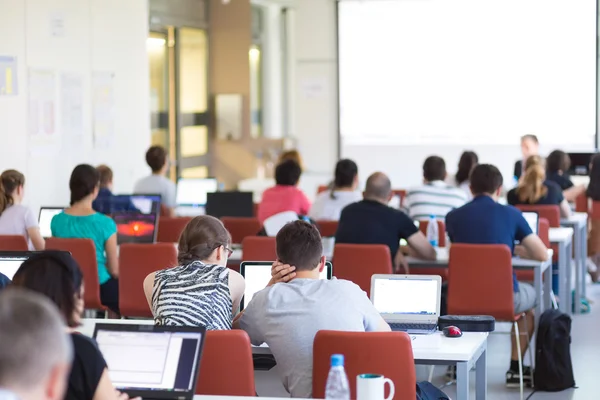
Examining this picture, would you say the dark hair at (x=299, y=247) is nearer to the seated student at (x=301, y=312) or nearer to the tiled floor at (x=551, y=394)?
the seated student at (x=301, y=312)

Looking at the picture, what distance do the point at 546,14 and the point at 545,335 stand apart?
6484 mm

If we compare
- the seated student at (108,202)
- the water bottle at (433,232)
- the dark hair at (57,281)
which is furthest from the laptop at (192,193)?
the dark hair at (57,281)

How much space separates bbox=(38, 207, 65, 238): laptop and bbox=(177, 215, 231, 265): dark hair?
3944 mm

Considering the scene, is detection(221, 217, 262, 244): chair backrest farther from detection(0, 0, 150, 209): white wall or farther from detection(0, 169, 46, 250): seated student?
detection(0, 0, 150, 209): white wall

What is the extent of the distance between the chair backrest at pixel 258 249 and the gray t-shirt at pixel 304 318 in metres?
2.70

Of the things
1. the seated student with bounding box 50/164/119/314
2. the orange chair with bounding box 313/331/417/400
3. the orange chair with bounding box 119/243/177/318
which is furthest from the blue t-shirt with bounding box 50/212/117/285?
the orange chair with bounding box 313/331/417/400

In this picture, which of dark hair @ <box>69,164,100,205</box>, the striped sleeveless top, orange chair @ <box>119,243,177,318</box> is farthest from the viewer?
dark hair @ <box>69,164,100,205</box>

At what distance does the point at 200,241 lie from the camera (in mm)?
4387

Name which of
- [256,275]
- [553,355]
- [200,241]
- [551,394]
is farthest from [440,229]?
[200,241]

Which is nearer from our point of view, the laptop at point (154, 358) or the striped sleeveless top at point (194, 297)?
the laptop at point (154, 358)

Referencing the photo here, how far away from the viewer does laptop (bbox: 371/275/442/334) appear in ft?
16.1

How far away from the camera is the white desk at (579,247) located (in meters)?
9.11

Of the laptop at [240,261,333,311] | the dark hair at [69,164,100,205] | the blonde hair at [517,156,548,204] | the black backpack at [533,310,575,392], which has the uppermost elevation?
the dark hair at [69,164,100,205]

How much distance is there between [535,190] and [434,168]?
0.93 meters
